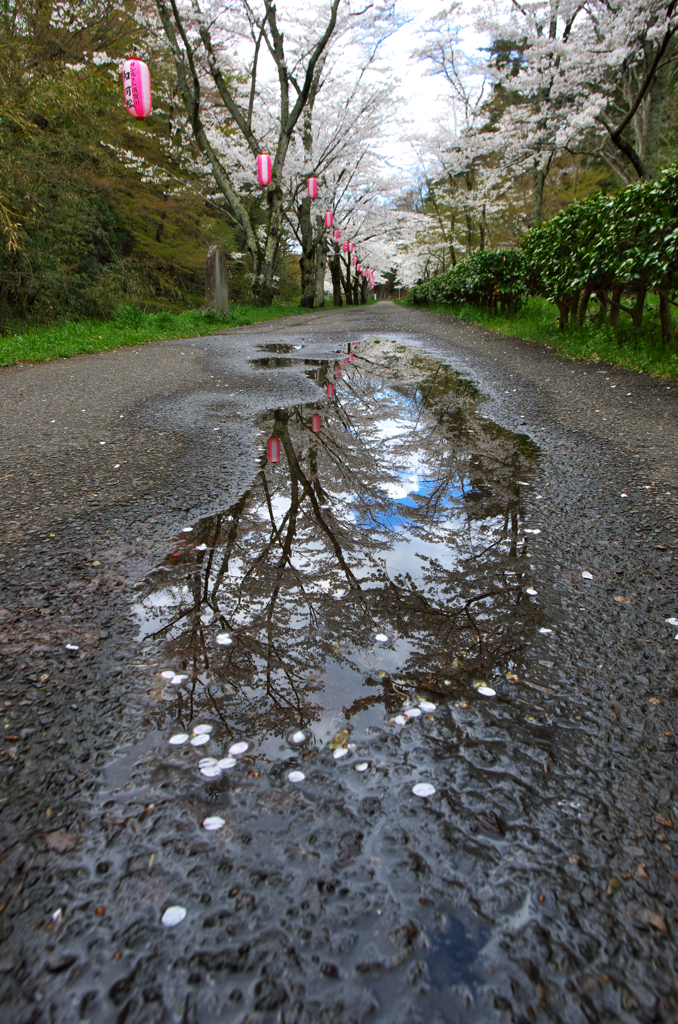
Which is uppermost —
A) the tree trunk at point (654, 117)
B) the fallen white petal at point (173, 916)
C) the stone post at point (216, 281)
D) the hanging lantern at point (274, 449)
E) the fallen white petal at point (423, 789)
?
the tree trunk at point (654, 117)

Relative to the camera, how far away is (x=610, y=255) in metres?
6.83

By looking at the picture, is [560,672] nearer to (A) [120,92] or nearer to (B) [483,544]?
(B) [483,544]

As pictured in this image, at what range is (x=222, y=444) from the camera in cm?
398

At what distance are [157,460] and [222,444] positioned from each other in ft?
1.73

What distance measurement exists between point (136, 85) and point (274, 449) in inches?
325

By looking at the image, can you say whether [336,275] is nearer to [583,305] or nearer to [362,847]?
[583,305]

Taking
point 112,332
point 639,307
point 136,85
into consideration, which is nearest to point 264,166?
point 136,85

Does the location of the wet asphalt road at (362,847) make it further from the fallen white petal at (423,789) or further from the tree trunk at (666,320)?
the tree trunk at (666,320)

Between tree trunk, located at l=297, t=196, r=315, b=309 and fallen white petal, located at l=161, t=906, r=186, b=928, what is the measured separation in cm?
2179

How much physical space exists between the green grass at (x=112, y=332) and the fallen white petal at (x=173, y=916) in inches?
297

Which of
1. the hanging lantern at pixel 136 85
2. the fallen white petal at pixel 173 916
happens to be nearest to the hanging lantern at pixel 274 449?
the fallen white petal at pixel 173 916

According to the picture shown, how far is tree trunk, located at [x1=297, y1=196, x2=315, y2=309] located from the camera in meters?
20.2

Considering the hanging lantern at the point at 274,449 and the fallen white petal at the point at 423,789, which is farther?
the hanging lantern at the point at 274,449

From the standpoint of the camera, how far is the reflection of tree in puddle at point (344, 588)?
1662 mm
